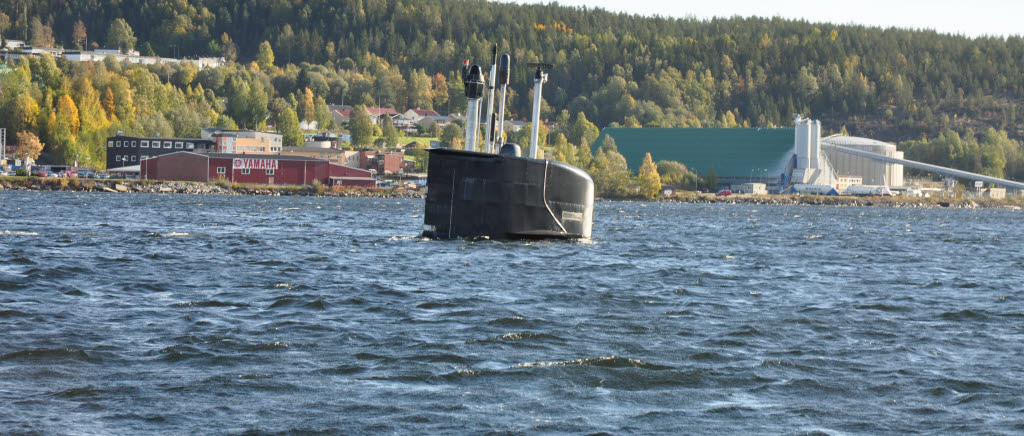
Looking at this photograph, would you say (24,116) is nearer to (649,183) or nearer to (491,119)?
(649,183)

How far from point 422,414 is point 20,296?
13283 millimetres

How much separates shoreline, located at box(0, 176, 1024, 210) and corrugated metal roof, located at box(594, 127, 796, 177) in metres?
11.1

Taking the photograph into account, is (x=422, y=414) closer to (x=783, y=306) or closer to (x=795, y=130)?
(x=783, y=306)

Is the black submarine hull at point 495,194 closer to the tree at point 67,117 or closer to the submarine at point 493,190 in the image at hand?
the submarine at point 493,190

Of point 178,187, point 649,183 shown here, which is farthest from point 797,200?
point 178,187

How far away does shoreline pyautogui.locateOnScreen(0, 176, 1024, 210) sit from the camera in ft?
408

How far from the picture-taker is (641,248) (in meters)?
46.9

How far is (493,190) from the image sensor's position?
122 ft

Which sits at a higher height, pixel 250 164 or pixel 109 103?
pixel 109 103

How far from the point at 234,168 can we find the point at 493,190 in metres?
104

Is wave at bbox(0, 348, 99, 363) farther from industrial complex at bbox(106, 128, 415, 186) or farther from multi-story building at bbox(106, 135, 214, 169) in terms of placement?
multi-story building at bbox(106, 135, 214, 169)

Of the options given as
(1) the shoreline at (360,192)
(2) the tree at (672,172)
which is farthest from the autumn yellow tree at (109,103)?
(2) the tree at (672,172)

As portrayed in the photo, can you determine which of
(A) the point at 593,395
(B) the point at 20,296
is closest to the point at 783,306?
(A) the point at 593,395

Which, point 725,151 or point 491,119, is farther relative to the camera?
point 725,151
